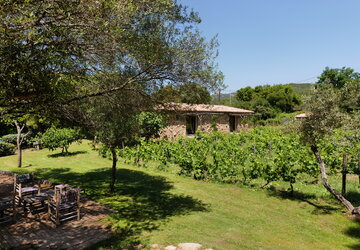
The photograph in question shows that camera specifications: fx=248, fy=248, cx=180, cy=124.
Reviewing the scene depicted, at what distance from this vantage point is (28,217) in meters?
6.83

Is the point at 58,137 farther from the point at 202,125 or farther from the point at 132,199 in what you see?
the point at 202,125

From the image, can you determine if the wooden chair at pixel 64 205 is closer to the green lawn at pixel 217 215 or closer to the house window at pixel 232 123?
the green lawn at pixel 217 215

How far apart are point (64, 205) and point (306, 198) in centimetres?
780

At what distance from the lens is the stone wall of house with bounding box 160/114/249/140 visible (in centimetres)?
2327

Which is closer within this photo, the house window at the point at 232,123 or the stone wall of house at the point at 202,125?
the stone wall of house at the point at 202,125

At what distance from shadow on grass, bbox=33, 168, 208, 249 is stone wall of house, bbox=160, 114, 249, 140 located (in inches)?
396

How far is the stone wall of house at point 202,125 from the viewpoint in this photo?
76.3ft

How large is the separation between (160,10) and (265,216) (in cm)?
632

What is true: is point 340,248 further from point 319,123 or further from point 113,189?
point 113,189

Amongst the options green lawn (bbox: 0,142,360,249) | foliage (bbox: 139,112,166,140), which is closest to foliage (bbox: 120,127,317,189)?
green lawn (bbox: 0,142,360,249)

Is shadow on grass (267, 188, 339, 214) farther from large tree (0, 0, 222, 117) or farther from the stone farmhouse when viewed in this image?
the stone farmhouse

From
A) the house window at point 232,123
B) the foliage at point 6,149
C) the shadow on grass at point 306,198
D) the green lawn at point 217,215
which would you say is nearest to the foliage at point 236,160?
the shadow on grass at point 306,198

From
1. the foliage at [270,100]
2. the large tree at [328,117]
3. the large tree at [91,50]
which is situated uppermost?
the foliage at [270,100]

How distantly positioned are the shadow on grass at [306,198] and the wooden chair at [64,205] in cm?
668
